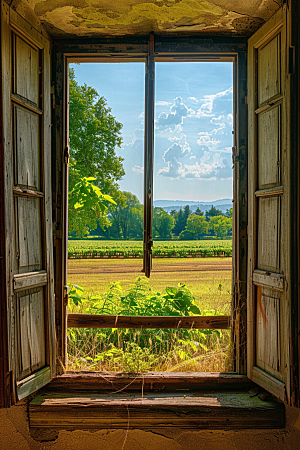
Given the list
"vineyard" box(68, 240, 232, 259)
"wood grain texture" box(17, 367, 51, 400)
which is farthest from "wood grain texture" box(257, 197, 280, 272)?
"wood grain texture" box(17, 367, 51, 400)

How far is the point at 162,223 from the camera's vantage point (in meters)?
2.56

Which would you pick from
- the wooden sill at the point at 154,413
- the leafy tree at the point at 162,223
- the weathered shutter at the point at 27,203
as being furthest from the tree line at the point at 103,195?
the wooden sill at the point at 154,413

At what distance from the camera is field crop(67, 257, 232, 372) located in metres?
2.43

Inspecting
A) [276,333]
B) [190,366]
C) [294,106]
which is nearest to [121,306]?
[190,366]

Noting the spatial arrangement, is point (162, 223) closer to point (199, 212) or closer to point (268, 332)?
point (199, 212)

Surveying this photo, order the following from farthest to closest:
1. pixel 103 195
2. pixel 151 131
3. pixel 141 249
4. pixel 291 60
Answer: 1. pixel 103 195
2. pixel 141 249
3. pixel 151 131
4. pixel 291 60

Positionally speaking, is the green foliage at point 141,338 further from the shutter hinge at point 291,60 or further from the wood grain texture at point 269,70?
the shutter hinge at point 291,60

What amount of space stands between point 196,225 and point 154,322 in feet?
3.02

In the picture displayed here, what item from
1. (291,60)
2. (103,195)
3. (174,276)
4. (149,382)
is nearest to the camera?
(291,60)

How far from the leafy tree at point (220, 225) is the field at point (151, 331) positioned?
1.01ft

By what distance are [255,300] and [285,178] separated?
2.98ft

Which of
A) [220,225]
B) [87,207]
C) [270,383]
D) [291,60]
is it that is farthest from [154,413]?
[291,60]

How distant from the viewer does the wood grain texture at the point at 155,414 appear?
6.66 ft

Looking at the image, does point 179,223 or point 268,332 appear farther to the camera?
point 179,223
